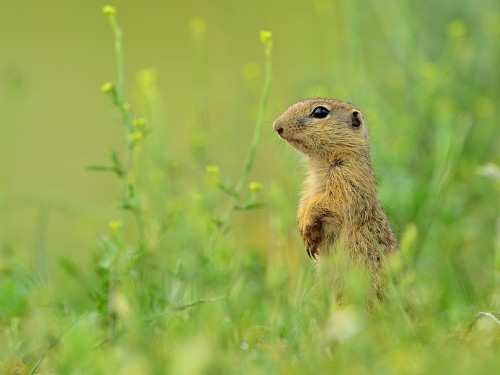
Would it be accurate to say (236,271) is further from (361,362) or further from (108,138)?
(108,138)

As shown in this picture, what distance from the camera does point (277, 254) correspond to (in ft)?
18.2

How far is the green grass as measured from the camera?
327 cm

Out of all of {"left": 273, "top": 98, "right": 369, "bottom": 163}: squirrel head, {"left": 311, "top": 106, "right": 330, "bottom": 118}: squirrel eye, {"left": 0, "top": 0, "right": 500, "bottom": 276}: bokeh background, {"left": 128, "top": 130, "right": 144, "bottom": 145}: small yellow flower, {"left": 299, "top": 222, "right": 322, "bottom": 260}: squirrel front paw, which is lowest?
{"left": 0, "top": 0, "right": 500, "bottom": 276}: bokeh background

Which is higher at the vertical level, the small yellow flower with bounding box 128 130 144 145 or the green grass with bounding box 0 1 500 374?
the small yellow flower with bounding box 128 130 144 145

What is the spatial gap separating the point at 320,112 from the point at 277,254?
3.09 ft

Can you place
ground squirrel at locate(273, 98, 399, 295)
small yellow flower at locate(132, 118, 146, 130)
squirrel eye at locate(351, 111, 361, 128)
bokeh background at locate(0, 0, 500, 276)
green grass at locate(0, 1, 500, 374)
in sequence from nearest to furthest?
green grass at locate(0, 1, 500, 374) < ground squirrel at locate(273, 98, 399, 295) < small yellow flower at locate(132, 118, 146, 130) < squirrel eye at locate(351, 111, 361, 128) < bokeh background at locate(0, 0, 500, 276)

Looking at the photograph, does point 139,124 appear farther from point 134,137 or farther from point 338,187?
point 338,187

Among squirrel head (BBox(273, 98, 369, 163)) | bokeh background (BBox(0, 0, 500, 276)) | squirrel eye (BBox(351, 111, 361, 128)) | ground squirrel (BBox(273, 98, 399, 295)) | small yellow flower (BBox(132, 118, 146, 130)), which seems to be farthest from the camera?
bokeh background (BBox(0, 0, 500, 276))

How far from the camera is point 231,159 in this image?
7.66 meters

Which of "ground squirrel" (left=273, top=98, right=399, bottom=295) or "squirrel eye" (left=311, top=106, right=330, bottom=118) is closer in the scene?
"ground squirrel" (left=273, top=98, right=399, bottom=295)

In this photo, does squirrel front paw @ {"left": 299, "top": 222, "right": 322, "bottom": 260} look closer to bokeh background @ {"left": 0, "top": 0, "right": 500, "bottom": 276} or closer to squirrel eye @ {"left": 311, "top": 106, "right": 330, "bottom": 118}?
squirrel eye @ {"left": 311, "top": 106, "right": 330, "bottom": 118}

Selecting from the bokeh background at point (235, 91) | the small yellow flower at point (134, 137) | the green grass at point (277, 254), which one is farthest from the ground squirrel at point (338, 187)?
the small yellow flower at point (134, 137)

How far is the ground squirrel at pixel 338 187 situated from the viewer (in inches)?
171

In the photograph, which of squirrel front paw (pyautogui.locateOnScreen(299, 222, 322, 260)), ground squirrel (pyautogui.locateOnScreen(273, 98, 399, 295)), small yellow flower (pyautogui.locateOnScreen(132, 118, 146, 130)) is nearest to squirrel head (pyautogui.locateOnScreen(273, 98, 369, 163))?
ground squirrel (pyautogui.locateOnScreen(273, 98, 399, 295))
